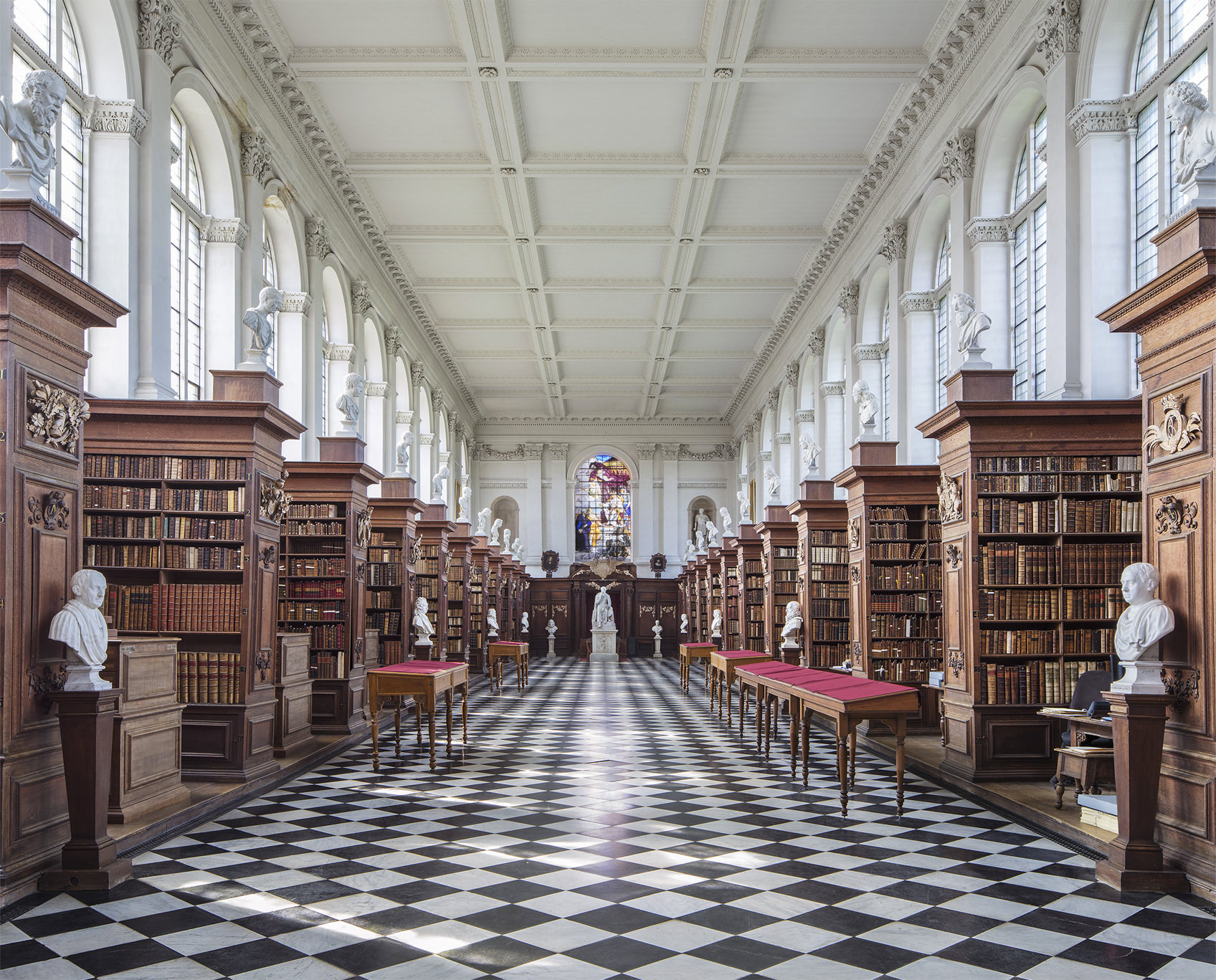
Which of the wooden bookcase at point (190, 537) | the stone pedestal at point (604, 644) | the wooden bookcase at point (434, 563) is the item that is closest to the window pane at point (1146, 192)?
the wooden bookcase at point (190, 537)

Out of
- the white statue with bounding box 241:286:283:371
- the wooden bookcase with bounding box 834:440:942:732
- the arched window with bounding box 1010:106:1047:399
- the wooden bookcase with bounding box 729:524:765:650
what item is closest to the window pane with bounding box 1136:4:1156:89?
the arched window with bounding box 1010:106:1047:399

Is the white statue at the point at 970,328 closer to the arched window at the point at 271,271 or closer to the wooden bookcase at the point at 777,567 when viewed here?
the wooden bookcase at the point at 777,567

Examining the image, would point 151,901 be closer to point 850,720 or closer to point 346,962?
point 346,962

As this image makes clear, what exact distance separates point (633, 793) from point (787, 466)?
17.0 metres

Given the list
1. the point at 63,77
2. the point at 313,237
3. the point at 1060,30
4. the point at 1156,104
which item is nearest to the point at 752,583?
the point at 313,237

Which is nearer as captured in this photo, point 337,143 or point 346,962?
point 346,962

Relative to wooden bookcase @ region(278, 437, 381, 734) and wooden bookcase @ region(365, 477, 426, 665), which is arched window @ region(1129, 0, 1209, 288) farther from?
wooden bookcase @ region(365, 477, 426, 665)

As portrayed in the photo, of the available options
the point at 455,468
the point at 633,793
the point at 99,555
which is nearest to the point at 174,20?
the point at 99,555

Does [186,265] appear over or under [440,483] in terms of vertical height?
over

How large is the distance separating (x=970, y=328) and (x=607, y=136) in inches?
305

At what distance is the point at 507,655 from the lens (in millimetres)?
17531

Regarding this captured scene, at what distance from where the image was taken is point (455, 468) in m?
29.9

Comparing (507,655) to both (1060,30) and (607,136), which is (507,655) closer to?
(607,136)

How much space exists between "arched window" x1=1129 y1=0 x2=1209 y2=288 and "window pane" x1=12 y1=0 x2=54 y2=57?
906 centimetres
